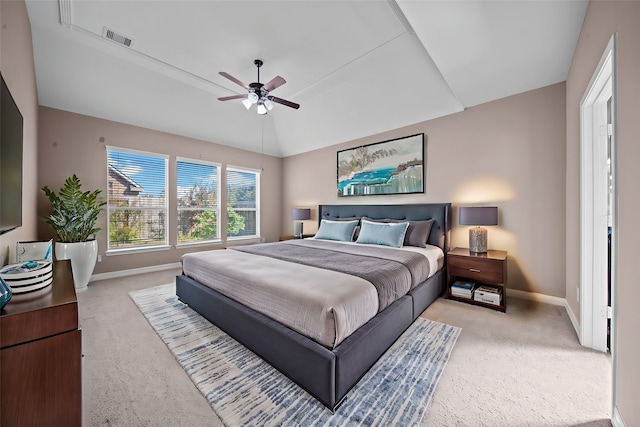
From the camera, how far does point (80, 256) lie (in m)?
3.46

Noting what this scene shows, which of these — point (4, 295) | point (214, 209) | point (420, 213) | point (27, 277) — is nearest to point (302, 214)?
point (214, 209)

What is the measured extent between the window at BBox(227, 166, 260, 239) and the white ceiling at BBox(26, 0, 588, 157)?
152 centimetres

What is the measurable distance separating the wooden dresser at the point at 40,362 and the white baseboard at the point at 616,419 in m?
2.62

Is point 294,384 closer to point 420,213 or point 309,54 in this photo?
point 420,213

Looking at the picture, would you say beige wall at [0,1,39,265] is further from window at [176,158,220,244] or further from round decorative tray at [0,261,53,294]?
window at [176,158,220,244]

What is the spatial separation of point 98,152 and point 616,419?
20.4 feet

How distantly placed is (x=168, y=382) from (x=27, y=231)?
2782 mm

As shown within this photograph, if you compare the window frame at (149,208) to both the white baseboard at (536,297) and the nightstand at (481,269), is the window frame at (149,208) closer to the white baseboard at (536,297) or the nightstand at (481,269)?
the nightstand at (481,269)

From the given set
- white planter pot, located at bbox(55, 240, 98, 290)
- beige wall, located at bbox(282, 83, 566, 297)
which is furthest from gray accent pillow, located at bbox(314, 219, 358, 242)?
white planter pot, located at bbox(55, 240, 98, 290)

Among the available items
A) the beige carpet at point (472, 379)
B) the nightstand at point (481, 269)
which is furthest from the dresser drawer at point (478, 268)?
the beige carpet at point (472, 379)

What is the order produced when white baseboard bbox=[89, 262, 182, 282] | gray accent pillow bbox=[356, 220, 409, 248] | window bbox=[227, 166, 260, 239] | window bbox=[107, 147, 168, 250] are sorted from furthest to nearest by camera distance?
window bbox=[227, 166, 260, 239]
window bbox=[107, 147, 168, 250]
white baseboard bbox=[89, 262, 182, 282]
gray accent pillow bbox=[356, 220, 409, 248]

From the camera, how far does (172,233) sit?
16.1ft

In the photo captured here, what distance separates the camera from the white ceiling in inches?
97.5

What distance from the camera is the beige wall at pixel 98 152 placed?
367 cm
